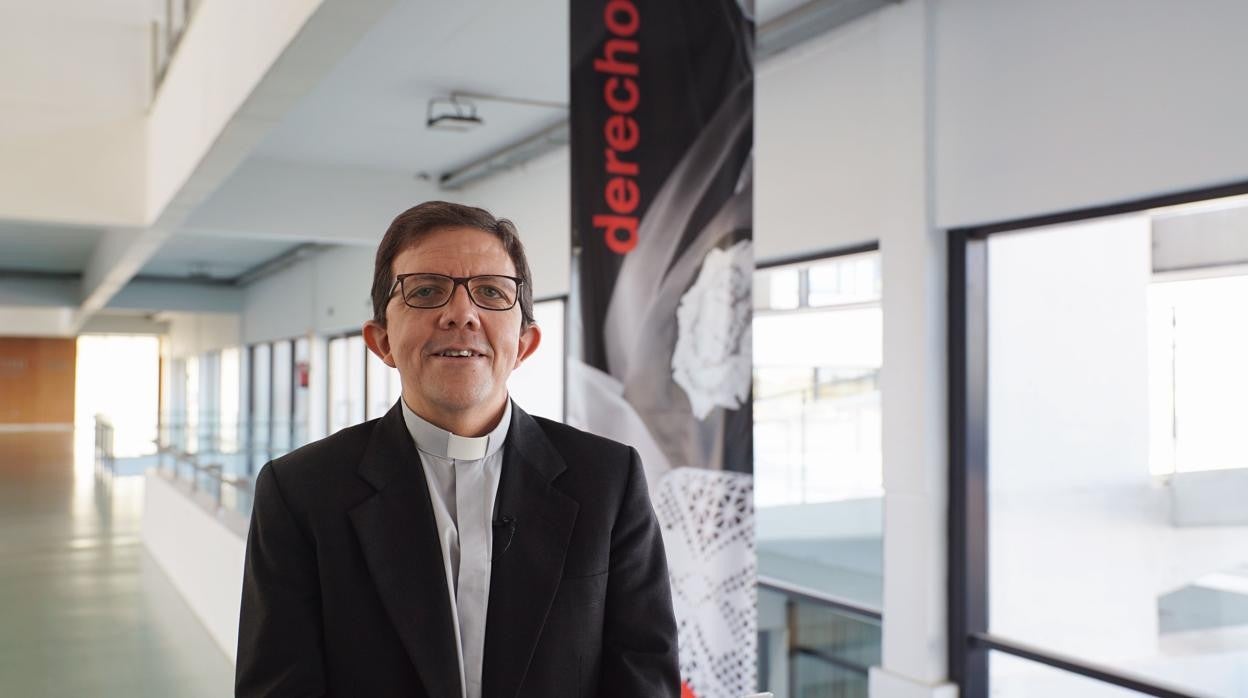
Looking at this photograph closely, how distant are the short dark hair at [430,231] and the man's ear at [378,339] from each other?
1 cm

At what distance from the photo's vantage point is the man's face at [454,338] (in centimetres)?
142

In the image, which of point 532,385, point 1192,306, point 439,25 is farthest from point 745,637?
point 532,385

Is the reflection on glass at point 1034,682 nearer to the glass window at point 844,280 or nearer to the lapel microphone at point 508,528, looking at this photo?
the glass window at point 844,280

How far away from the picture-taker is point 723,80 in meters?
4.04

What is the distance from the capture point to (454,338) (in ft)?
4.64

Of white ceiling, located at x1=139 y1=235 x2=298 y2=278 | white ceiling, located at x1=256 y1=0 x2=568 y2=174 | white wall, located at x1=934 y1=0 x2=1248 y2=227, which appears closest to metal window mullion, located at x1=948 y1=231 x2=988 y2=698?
white wall, located at x1=934 y1=0 x2=1248 y2=227

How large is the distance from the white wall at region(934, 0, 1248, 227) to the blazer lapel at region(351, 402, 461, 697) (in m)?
3.59

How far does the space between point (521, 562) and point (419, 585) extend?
0.14 meters

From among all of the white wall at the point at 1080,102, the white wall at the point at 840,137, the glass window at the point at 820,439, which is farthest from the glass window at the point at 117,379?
the white wall at the point at 1080,102

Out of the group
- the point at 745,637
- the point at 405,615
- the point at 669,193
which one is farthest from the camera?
the point at 745,637

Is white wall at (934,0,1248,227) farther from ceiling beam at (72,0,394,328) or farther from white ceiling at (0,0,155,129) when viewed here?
white ceiling at (0,0,155,129)

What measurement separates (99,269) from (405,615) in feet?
46.5

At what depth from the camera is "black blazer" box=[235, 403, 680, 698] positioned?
1.40 m

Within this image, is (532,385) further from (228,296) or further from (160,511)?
(228,296)
